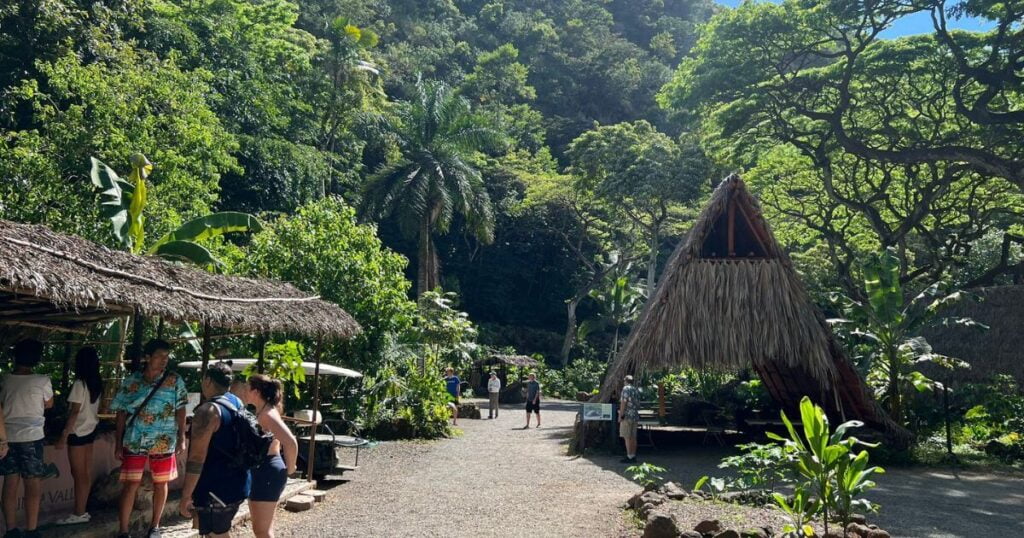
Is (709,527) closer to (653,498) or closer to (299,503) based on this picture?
(653,498)

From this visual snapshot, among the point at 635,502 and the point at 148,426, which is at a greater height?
the point at 148,426

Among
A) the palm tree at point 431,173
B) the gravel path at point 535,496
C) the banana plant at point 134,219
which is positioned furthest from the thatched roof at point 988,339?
the banana plant at point 134,219

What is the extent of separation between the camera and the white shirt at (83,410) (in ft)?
22.7

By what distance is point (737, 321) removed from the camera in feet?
46.9

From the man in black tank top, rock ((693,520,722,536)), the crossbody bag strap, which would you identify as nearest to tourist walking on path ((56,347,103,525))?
the crossbody bag strap

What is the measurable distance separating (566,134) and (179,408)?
4500cm

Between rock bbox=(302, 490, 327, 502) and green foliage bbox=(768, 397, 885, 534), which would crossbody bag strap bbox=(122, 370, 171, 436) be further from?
green foliage bbox=(768, 397, 885, 534)

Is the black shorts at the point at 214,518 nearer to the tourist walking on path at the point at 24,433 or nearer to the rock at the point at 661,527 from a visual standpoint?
the tourist walking on path at the point at 24,433

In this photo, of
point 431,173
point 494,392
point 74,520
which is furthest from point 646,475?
point 431,173

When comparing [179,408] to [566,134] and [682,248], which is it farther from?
[566,134]

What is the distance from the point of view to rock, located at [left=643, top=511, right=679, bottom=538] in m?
7.52

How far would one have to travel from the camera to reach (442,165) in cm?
3259

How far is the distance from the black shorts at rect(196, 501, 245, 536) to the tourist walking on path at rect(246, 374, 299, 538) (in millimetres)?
258

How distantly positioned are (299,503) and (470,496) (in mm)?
2175
